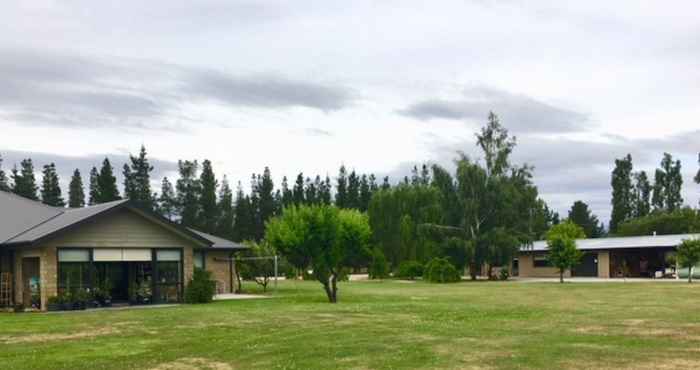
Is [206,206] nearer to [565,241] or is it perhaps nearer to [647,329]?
[565,241]

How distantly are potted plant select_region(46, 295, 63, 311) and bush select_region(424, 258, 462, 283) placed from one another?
107 ft

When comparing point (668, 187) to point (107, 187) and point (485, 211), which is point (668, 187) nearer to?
point (485, 211)

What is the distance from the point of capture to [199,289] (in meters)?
31.1

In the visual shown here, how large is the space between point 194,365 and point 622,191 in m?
92.8

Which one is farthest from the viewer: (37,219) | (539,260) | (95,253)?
(539,260)

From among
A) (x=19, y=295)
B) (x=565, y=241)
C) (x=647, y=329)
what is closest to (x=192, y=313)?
(x=19, y=295)

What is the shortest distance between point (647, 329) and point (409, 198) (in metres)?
55.6

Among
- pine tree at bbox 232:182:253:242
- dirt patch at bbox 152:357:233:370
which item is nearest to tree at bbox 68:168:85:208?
pine tree at bbox 232:182:253:242

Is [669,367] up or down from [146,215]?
down

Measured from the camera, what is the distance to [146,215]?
30781 millimetres

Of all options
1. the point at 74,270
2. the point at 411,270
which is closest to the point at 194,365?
the point at 74,270

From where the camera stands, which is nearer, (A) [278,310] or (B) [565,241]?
(A) [278,310]

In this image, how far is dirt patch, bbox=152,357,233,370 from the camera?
13047 mm

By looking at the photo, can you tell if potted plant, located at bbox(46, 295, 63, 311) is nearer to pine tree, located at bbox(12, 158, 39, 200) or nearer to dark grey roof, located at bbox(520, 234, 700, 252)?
dark grey roof, located at bbox(520, 234, 700, 252)
